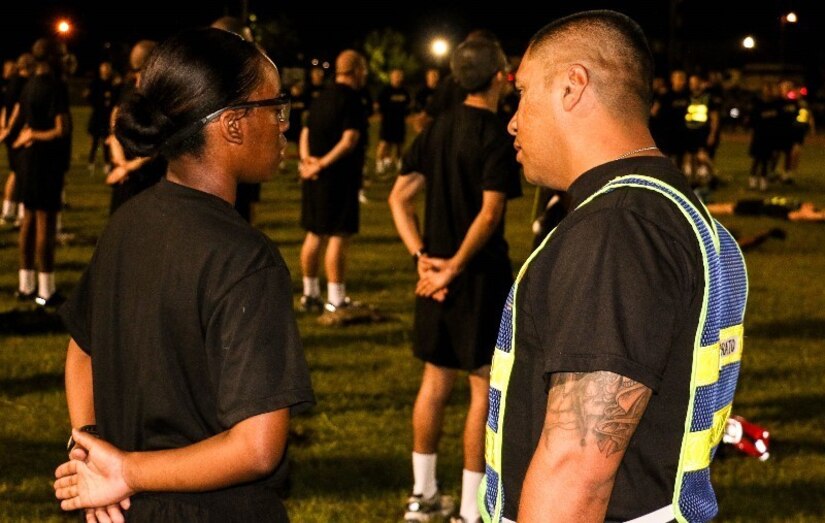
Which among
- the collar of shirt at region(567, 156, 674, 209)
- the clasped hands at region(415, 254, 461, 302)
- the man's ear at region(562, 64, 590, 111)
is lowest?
the clasped hands at region(415, 254, 461, 302)

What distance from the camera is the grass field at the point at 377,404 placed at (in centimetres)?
620

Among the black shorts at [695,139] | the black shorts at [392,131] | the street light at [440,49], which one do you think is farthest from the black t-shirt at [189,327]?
the street light at [440,49]

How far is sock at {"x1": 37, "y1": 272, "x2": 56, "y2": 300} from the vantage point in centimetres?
1043

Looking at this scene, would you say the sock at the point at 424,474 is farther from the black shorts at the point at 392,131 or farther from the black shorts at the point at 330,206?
the black shorts at the point at 392,131

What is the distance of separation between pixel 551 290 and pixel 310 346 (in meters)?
7.29

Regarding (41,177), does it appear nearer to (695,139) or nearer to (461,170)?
(461,170)

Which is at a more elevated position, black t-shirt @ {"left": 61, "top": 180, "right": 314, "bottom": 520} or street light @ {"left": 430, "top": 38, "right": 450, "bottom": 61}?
black t-shirt @ {"left": 61, "top": 180, "right": 314, "bottom": 520}

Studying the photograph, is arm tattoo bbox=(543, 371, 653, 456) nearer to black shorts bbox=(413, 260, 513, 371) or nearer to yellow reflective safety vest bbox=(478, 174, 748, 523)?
yellow reflective safety vest bbox=(478, 174, 748, 523)

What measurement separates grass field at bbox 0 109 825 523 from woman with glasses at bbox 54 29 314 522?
3.46m

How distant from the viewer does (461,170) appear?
5.84 metres

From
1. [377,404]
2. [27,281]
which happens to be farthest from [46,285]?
[377,404]

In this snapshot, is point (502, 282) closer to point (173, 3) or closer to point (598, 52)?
point (598, 52)

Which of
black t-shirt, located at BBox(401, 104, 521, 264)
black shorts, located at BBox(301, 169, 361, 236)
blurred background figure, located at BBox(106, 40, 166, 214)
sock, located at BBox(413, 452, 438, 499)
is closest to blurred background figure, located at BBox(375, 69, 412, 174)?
black shorts, located at BBox(301, 169, 361, 236)

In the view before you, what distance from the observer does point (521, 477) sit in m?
2.30
